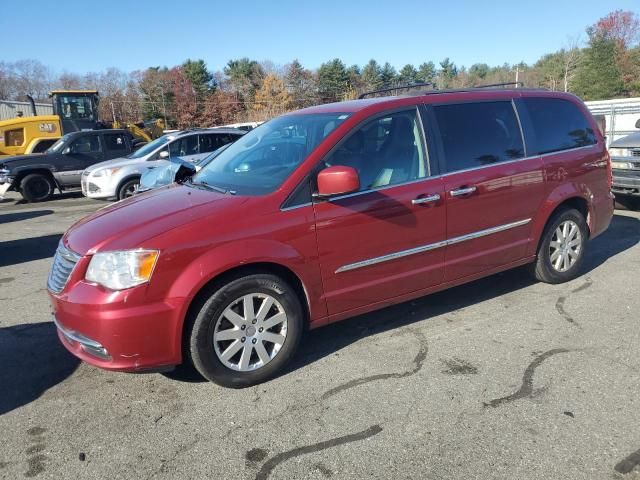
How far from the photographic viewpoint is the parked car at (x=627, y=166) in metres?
7.89

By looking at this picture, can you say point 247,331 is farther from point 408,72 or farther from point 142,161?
point 408,72

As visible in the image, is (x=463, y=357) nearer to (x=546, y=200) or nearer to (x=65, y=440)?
(x=546, y=200)

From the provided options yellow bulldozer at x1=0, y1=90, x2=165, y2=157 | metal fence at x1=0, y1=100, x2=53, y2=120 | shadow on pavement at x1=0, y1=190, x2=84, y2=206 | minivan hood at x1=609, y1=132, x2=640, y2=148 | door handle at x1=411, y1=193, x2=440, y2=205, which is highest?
metal fence at x1=0, y1=100, x2=53, y2=120

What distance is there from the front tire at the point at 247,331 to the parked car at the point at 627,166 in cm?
675

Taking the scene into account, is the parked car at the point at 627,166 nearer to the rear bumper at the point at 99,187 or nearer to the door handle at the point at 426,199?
the door handle at the point at 426,199

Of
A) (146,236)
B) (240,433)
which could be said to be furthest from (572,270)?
(146,236)

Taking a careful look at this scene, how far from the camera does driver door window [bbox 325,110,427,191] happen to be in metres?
3.68

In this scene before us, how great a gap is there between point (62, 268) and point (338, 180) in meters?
1.88

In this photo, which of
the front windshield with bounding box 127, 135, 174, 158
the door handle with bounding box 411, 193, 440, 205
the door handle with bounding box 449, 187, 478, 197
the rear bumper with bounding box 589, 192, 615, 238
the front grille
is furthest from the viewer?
the front windshield with bounding box 127, 135, 174, 158

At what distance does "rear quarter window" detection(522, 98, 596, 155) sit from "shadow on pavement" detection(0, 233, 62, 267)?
21.2ft

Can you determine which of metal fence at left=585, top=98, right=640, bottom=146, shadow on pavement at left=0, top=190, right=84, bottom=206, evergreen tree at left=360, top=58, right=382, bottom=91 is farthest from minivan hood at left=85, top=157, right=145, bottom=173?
evergreen tree at left=360, top=58, right=382, bottom=91

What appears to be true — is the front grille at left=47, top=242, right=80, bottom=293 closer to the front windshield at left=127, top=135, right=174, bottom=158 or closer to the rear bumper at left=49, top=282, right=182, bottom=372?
the rear bumper at left=49, top=282, right=182, bottom=372

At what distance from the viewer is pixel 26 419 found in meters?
3.07

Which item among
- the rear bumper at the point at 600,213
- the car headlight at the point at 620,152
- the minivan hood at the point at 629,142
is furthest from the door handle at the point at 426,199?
the car headlight at the point at 620,152
